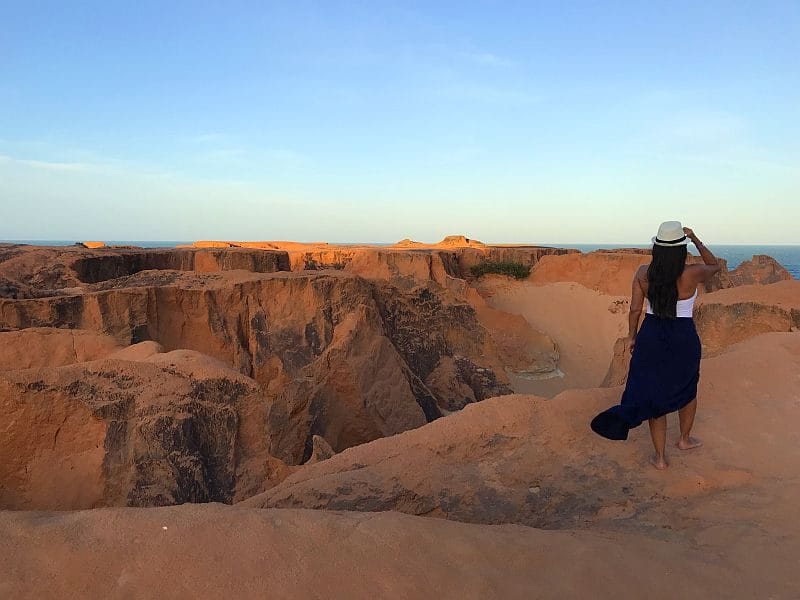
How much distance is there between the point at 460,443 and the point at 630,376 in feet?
4.12

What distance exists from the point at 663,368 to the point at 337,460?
2.24m

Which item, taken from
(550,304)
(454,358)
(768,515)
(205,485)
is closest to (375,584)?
(768,515)

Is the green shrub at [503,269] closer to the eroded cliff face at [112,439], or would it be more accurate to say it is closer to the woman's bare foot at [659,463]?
the eroded cliff face at [112,439]

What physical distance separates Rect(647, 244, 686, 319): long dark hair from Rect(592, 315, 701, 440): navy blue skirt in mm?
83

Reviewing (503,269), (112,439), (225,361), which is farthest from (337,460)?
(503,269)

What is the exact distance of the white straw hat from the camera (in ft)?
11.3

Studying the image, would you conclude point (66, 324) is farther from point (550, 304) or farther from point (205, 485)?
point (550, 304)

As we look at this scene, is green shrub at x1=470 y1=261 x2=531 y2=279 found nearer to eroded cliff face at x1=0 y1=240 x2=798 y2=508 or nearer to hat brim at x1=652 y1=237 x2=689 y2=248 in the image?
eroded cliff face at x1=0 y1=240 x2=798 y2=508

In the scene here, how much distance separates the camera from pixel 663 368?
349 centimetres

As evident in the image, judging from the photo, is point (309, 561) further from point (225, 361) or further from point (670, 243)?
point (225, 361)

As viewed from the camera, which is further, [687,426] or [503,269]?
[503,269]

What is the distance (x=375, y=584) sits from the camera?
192cm

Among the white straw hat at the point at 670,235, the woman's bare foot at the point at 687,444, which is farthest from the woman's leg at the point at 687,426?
the white straw hat at the point at 670,235

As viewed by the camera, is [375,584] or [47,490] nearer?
[375,584]
